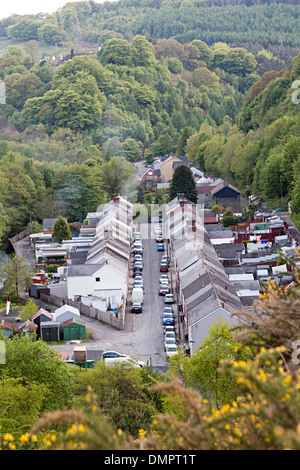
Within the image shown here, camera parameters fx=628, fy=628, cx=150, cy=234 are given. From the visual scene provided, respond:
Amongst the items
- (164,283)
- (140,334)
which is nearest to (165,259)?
(164,283)

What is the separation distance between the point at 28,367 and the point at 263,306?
10218 mm

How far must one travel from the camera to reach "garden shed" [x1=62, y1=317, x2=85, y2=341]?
2491 centimetres

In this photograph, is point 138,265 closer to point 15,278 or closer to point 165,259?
point 165,259

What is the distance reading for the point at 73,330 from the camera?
24.9 m

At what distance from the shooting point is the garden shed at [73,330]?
2491 centimetres

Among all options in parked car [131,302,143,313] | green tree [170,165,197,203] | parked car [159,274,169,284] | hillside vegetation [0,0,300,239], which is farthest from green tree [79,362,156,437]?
green tree [170,165,197,203]

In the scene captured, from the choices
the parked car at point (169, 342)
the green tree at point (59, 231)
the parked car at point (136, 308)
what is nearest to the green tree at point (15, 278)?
the parked car at point (136, 308)

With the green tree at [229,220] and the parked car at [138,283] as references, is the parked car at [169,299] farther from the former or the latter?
the green tree at [229,220]

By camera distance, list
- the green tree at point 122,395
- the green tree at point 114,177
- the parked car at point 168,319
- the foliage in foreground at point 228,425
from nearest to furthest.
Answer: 1. the foliage in foreground at point 228,425
2. the green tree at point 122,395
3. the parked car at point 168,319
4. the green tree at point 114,177

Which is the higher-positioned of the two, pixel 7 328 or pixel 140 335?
pixel 7 328

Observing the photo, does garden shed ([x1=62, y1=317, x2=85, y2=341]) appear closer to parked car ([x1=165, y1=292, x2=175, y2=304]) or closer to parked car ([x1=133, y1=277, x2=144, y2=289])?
parked car ([x1=165, y1=292, x2=175, y2=304])

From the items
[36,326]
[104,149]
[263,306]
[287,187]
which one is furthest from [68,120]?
[263,306]
